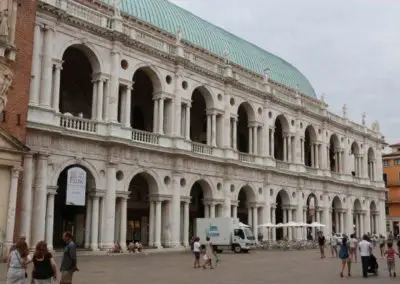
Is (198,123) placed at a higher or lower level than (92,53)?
lower

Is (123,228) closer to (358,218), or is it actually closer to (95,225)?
(95,225)

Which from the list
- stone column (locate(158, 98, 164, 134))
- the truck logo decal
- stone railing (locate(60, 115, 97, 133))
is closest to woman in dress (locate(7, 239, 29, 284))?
stone railing (locate(60, 115, 97, 133))

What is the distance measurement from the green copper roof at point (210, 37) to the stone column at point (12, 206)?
17702mm

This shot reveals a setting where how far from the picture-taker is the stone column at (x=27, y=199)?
25281 millimetres

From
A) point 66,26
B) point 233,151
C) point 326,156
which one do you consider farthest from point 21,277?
point 326,156

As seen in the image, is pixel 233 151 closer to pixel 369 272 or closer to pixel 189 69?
pixel 189 69

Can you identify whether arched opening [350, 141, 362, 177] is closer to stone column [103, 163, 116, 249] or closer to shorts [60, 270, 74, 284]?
stone column [103, 163, 116, 249]

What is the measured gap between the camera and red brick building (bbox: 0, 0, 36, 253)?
23.0m

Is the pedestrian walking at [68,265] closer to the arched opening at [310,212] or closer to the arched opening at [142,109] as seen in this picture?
the arched opening at [142,109]

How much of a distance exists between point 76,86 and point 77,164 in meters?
9.65

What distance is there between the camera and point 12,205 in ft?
76.1

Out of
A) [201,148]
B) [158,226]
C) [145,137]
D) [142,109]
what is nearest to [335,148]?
[201,148]

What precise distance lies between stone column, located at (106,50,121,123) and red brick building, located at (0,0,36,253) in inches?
276

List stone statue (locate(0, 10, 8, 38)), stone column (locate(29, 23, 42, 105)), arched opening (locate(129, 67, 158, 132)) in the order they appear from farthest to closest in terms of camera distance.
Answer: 1. arched opening (locate(129, 67, 158, 132))
2. stone column (locate(29, 23, 42, 105))
3. stone statue (locate(0, 10, 8, 38))
